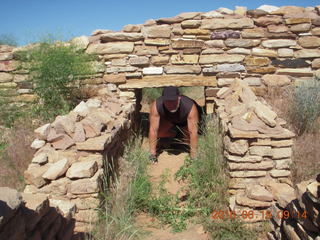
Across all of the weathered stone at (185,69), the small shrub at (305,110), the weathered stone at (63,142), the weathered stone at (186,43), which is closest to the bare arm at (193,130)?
the weathered stone at (185,69)

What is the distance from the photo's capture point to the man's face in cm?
545

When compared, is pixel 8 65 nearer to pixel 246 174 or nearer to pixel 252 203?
pixel 246 174

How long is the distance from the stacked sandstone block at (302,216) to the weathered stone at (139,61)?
4.06 meters

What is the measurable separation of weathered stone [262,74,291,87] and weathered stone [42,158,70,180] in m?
4.45

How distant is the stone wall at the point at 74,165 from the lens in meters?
2.95

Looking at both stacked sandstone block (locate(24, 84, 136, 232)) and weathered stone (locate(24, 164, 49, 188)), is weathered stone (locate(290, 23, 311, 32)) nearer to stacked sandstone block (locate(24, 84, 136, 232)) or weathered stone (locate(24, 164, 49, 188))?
stacked sandstone block (locate(24, 84, 136, 232))

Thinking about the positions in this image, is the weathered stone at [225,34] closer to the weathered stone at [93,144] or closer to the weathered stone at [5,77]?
the weathered stone at [93,144]

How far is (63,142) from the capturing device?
3465 millimetres

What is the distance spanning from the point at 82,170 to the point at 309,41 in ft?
17.1

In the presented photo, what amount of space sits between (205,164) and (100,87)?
3176mm

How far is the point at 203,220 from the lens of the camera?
11.3 feet

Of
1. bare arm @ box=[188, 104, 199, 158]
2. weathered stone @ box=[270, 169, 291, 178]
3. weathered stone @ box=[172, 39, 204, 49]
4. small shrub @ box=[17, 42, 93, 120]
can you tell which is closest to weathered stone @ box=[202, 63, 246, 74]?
weathered stone @ box=[172, 39, 204, 49]

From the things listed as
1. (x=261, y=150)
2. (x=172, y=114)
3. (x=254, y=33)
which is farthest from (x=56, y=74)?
(x=254, y=33)

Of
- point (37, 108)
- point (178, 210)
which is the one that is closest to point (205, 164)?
point (178, 210)
